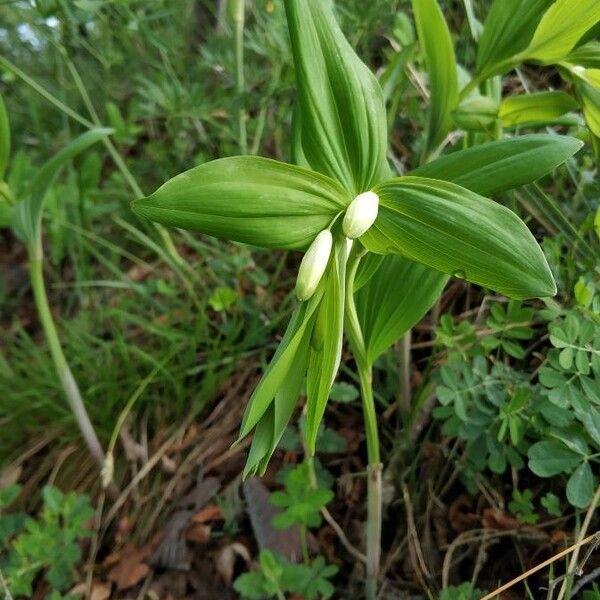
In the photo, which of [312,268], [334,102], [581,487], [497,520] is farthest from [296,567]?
[334,102]

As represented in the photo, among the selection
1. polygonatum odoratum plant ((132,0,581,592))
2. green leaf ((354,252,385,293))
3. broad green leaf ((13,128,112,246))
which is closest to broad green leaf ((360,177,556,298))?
polygonatum odoratum plant ((132,0,581,592))

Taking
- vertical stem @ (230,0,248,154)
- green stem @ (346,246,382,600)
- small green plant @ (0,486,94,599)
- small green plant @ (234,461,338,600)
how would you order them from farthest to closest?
1. vertical stem @ (230,0,248,154)
2. small green plant @ (0,486,94,599)
3. small green plant @ (234,461,338,600)
4. green stem @ (346,246,382,600)

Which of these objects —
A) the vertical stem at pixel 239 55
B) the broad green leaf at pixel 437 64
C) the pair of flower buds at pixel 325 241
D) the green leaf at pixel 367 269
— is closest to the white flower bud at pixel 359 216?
the pair of flower buds at pixel 325 241

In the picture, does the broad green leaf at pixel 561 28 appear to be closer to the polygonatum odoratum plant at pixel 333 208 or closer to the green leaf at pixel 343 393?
the polygonatum odoratum plant at pixel 333 208

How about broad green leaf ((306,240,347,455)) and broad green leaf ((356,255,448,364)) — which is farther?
broad green leaf ((356,255,448,364))

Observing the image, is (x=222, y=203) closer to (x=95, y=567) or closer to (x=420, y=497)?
(x=420, y=497)

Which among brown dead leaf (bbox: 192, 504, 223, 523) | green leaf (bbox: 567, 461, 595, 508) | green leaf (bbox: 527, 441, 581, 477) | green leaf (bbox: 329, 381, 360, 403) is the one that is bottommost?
brown dead leaf (bbox: 192, 504, 223, 523)

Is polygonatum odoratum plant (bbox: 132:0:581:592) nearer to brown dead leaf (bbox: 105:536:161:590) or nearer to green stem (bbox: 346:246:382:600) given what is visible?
green stem (bbox: 346:246:382:600)
